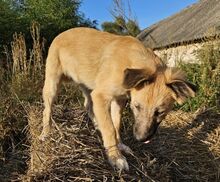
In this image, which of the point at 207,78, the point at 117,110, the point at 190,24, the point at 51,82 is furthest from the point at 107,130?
the point at 190,24

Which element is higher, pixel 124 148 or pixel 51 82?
pixel 51 82

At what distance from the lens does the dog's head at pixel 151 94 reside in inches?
202

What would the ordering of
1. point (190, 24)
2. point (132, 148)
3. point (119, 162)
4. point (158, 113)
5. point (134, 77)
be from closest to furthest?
point (119, 162), point (134, 77), point (158, 113), point (132, 148), point (190, 24)

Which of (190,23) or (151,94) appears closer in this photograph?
(151,94)

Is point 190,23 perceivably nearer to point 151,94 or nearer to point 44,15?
point 44,15

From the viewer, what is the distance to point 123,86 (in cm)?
525

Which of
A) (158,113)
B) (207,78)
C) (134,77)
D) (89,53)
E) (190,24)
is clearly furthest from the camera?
(190,24)

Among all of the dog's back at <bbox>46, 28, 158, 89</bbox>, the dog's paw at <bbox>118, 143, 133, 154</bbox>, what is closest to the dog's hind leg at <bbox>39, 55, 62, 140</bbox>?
the dog's back at <bbox>46, 28, 158, 89</bbox>

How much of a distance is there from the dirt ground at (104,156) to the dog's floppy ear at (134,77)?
771 mm

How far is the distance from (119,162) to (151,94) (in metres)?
0.85

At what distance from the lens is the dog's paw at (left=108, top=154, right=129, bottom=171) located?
16.0 ft

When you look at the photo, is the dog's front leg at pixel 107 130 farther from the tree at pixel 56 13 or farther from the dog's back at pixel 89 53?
the tree at pixel 56 13

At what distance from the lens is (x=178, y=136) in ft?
21.3

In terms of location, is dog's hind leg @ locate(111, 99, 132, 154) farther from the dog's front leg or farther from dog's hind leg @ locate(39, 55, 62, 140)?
dog's hind leg @ locate(39, 55, 62, 140)
